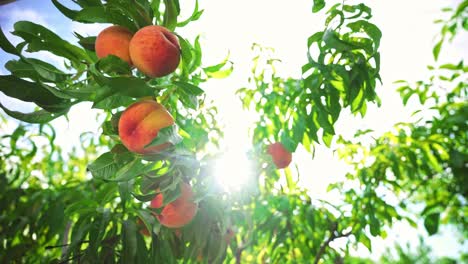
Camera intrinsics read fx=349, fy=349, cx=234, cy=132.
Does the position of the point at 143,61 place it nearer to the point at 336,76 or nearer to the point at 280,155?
the point at 336,76

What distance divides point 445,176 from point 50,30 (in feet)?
5.92

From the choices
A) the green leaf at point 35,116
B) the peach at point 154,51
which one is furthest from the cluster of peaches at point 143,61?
the green leaf at point 35,116

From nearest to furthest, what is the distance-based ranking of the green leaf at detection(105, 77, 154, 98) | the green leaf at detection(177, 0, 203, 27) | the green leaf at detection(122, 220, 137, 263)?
1. the green leaf at detection(105, 77, 154, 98)
2. the green leaf at detection(177, 0, 203, 27)
3. the green leaf at detection(122, 220, 137, 263)

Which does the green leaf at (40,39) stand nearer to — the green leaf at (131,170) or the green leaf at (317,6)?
the green leaf at (131,170)

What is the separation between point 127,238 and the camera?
839 mm

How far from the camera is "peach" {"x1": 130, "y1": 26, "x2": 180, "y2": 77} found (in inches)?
20.9

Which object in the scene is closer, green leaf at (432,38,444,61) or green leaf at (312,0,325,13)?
green leaf at (312,0,325,13)

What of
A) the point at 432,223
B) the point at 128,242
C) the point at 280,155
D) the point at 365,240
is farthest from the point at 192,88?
the point at 432,223

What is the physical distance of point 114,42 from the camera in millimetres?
564

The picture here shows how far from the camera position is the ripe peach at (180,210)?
777 mm

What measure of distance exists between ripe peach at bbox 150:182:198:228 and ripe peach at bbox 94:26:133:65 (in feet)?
1.05

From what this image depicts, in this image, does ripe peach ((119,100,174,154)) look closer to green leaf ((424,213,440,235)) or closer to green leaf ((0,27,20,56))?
green leaf ((0,27,20,56))

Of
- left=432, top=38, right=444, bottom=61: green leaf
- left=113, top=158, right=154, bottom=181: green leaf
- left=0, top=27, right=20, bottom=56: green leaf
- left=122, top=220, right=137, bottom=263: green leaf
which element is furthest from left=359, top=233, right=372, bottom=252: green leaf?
left=0, top=27, right=20, bottom=56: green leaf

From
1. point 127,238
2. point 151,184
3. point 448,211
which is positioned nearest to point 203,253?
point 127,238
